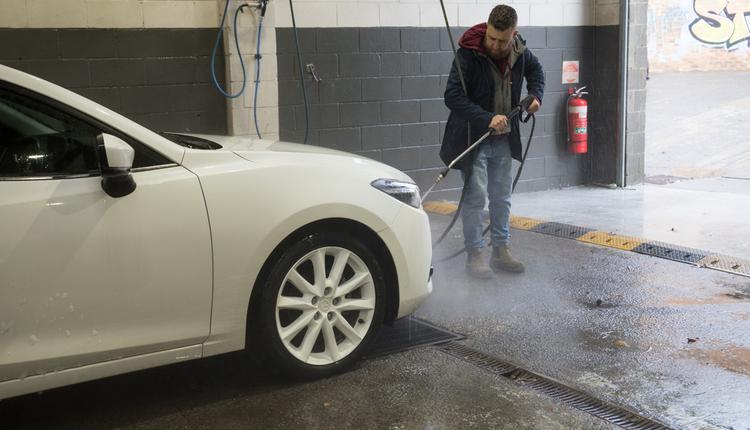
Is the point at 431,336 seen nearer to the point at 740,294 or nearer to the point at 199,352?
the point at 199,352

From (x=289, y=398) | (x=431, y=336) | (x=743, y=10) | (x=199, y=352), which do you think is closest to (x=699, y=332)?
(x=431, y=336)

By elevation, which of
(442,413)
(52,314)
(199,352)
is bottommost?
(442,413)

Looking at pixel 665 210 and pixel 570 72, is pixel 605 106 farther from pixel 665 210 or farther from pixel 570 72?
pixel 665 210

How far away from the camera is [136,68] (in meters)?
7.37

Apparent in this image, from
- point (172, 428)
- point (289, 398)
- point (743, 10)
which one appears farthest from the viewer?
point (743, 10)

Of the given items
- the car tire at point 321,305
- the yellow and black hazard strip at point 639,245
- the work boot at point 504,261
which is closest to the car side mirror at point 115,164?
the car tire at point 321,305

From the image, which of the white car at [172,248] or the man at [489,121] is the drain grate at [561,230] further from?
the white car at [172,248]

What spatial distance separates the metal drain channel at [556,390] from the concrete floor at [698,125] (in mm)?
7201

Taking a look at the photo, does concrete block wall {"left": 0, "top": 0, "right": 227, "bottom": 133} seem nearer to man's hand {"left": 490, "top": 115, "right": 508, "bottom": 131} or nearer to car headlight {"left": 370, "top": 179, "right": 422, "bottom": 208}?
man's hand {"left": 490, "top": 115, "right": 508, "bottom": 131}

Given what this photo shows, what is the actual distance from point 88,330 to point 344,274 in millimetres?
1252

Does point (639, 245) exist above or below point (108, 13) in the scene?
below

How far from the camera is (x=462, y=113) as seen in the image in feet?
19.1

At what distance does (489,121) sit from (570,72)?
4503mm

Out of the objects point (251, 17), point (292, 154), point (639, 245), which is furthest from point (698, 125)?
point (292, 154)
